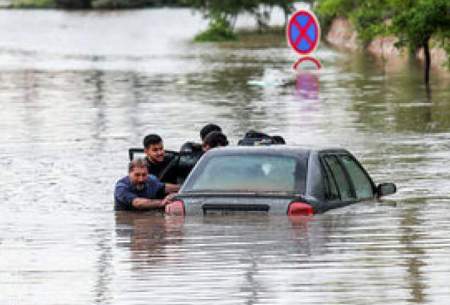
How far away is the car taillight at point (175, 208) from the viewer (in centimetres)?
1571

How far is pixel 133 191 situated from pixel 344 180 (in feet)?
7.81

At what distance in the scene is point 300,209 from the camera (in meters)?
15.3

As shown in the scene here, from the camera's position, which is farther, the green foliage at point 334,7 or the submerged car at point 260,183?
the green foliage at point 334,7

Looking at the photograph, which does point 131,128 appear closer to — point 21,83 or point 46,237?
point 46,237

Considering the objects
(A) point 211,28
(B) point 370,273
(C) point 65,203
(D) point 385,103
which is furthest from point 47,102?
(A) point 211,28

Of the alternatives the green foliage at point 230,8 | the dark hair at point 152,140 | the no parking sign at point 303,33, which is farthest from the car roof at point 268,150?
the green foliage at point 230,8

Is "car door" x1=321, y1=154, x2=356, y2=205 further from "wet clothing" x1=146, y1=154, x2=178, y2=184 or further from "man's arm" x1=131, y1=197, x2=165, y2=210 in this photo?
"wet clothing" x1=146, y1=154, x2=178, y2=184

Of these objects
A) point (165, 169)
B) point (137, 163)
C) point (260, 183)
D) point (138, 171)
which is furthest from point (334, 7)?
point (260, 183)

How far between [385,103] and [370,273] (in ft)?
99.3

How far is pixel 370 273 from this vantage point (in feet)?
41.8

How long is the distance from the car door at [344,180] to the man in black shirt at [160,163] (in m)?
2.32

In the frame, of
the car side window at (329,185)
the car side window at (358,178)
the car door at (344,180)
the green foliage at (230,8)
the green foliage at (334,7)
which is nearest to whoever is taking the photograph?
the car side window at (329,185)

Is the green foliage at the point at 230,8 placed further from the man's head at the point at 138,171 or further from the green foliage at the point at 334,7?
the man's head at the point at 138,171

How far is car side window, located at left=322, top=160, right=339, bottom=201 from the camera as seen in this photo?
16.1 metres
